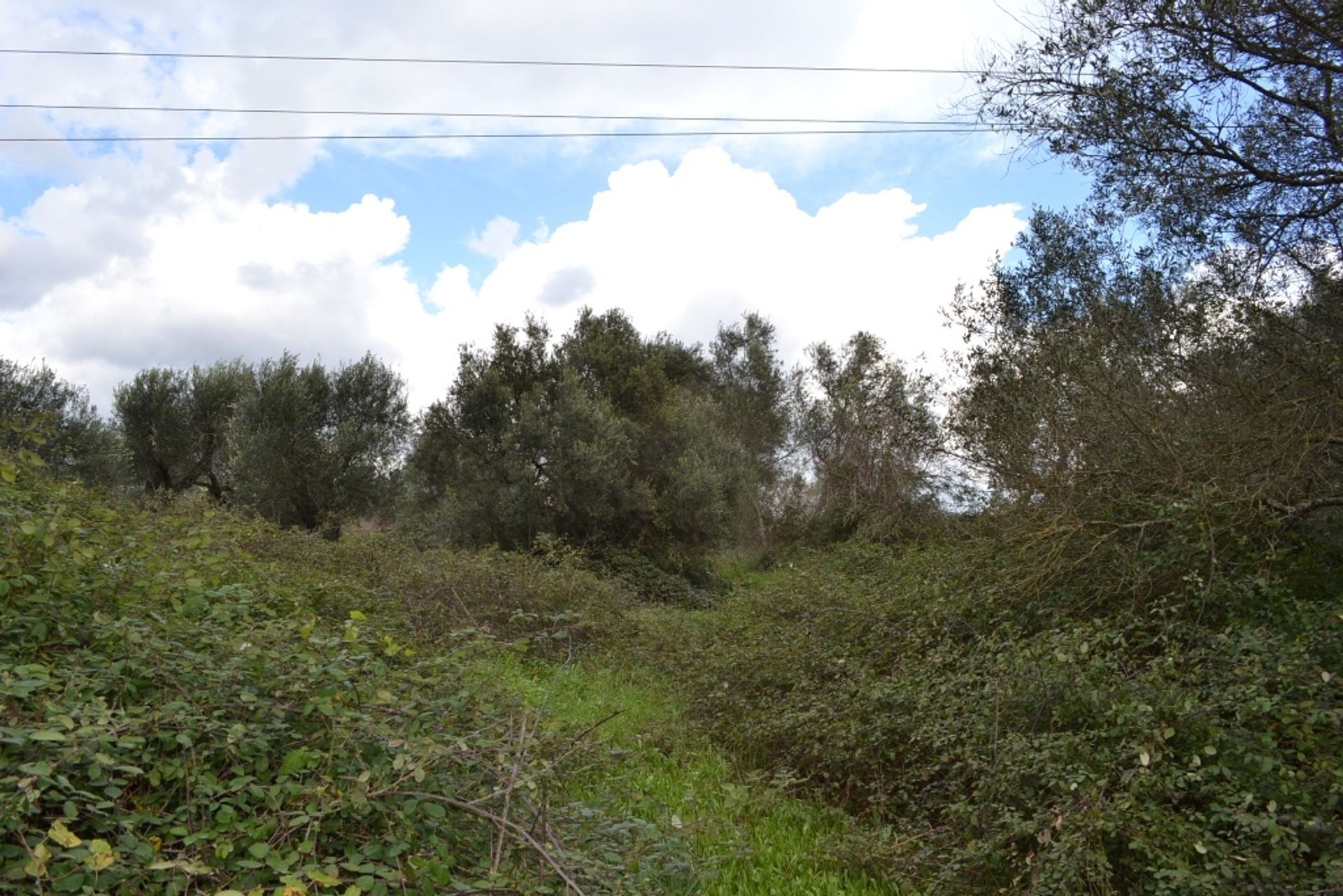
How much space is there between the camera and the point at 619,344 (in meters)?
19.3

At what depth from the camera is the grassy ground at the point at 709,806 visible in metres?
3.90

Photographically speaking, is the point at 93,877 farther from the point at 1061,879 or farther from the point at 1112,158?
the point at 1112,158

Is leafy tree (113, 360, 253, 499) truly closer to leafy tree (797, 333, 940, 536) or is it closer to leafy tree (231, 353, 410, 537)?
leafy tree (231, 353, 410, 537)

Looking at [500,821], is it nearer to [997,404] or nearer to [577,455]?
[997,404]

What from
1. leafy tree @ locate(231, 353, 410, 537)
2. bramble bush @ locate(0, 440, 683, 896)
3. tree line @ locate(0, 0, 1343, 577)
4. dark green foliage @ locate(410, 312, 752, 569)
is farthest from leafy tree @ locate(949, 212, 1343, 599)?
leafy tree @ locate(231, 353, 410, 537)

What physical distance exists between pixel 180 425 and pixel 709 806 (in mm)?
18685

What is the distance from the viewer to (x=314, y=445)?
1767 centimetres


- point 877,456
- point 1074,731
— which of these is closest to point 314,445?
point 877,456

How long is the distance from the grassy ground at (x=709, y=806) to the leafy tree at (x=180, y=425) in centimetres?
1598

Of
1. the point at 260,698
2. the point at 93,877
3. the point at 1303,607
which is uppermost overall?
the point at 1303,607

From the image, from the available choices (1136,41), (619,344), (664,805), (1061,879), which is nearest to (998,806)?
(1061,879)

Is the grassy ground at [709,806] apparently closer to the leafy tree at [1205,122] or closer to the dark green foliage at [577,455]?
the leafy tree at [1205,122]

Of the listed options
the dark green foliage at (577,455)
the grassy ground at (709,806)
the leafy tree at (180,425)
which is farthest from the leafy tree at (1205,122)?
the leafy tree at (180,425)

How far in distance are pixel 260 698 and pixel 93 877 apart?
0.82 m
